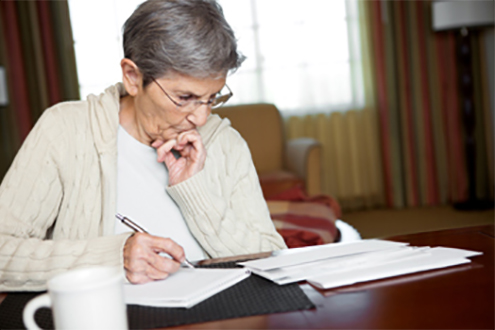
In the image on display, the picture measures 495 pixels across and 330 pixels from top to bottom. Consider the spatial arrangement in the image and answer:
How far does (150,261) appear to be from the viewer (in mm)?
926

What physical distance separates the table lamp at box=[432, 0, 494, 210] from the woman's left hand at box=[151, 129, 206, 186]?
3.26 metres

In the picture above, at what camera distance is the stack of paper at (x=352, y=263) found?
846mm

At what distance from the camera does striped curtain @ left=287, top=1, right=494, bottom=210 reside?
4.43 meters

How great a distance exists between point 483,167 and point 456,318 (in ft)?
13.5

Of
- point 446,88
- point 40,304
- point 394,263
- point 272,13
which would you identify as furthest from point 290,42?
point 40,304

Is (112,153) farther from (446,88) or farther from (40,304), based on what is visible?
(446,88)

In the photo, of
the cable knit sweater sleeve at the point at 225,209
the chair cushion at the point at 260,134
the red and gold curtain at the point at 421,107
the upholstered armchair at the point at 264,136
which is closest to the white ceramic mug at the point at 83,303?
the cable knit sweater sleeve at the point at 225,209

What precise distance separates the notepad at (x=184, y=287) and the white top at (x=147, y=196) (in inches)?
14.9

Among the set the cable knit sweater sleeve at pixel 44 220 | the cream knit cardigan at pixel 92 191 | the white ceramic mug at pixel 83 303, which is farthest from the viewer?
the cream knit cardigan at pixel 92 191

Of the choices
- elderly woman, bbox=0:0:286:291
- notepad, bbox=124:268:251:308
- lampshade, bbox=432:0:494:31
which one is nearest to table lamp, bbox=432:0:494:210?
lampshade, bbox=432:0:494:31

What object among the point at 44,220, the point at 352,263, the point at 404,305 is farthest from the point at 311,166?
the point at 404,305

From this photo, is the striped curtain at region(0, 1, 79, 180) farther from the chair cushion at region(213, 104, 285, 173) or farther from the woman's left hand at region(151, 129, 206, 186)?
the woman's left hand at region(151, 129, 206, 186)

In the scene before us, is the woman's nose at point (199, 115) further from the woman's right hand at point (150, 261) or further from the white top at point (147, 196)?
the woman's right hand at point (150, 261)

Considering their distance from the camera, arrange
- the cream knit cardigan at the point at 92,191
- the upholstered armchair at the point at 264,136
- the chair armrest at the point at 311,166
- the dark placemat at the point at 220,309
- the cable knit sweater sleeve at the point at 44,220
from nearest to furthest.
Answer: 1. the dark placemat at the point at 220,309
2. the cable knit sweater sleeve at the point at 44,220
3. the cream knit cardigan at the point at 92,191
4. the chair armrest at the point at 311,166
5. the upholstered armchair at the point at 264,136
